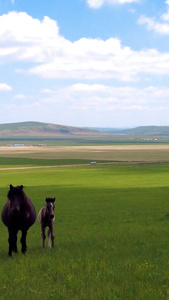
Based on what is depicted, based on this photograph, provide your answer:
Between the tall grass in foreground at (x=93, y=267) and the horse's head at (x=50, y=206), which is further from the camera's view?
the horse's head at (x=50, y=206)

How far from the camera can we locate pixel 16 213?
1362 centimetres

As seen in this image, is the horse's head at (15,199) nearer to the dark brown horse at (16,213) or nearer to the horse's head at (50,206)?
the dark brown horse at (16,213)

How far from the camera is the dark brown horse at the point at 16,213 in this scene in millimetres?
13570

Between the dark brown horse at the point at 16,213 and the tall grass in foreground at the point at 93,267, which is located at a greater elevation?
the dark brown horse at the point at 16,213

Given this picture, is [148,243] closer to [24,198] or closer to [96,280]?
[24,198]

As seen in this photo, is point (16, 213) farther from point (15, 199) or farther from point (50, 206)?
point (50, 206)

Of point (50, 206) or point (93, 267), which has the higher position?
point (50, 206)

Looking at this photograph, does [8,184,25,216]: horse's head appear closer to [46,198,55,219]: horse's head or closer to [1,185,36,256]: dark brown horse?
[1,185,36,256]: dark brown horse

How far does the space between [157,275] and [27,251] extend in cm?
632

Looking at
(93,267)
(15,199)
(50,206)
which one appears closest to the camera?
(93,267)

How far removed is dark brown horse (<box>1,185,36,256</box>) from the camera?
13.6 metres

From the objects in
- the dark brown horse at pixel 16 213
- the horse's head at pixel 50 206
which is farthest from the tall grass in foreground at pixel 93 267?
the horse's head at pixel 50 206

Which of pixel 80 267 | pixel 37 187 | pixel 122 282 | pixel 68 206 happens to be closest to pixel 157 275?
pixel 122 282

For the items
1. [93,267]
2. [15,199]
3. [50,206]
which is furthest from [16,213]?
[93,267]
